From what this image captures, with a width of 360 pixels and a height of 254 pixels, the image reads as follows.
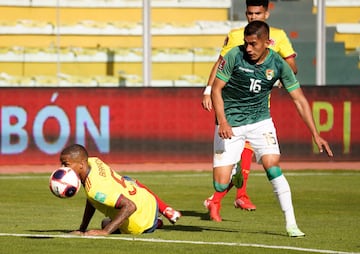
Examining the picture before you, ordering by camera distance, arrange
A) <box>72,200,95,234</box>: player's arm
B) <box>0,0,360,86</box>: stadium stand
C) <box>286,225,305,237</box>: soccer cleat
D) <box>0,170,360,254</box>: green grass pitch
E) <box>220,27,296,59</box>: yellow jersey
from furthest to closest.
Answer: <box>0,0,360,86</box>: stadium stand → <box>220,27,296,59</box>: yellow jersey → <box>286,225,305,237</box>: soccer cleat → <box>72,200,95,234</box>: player's arm → <box>0,170,360,254</box>: green grass pitch

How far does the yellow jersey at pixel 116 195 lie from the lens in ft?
33.4

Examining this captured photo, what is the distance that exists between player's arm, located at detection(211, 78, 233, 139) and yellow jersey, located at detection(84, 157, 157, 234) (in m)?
0.92

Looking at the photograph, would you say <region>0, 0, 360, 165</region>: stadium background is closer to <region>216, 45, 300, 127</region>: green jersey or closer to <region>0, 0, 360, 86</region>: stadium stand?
<region>0, 0, 360, 86</region>: stadium stand

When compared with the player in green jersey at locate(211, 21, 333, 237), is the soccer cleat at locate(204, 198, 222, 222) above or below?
below

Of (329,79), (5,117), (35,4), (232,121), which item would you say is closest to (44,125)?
(5,117)

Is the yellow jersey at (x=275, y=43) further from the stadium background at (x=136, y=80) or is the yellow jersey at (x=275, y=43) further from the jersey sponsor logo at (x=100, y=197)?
the stadium background at (x=136, y=80)

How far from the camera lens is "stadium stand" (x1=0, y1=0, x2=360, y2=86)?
76.2ft

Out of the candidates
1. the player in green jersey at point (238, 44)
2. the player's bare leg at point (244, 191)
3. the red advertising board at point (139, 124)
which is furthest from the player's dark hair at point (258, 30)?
the red advertising board at point (139, 124)

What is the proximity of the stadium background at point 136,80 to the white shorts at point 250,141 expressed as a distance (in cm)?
929

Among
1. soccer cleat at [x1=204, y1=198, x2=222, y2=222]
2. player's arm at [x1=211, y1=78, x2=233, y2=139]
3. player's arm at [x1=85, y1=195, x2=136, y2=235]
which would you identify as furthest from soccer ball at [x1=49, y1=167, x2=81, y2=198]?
soccer cleat at [x1=204, y1=198, x2=222, y2=222]

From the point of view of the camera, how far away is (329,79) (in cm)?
2302

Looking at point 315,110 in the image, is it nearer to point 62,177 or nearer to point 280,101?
point 280,101

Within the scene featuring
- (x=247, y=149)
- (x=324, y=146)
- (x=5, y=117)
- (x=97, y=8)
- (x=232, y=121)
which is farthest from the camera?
(x=97, y=8)

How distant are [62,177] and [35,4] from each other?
14.0 meters
